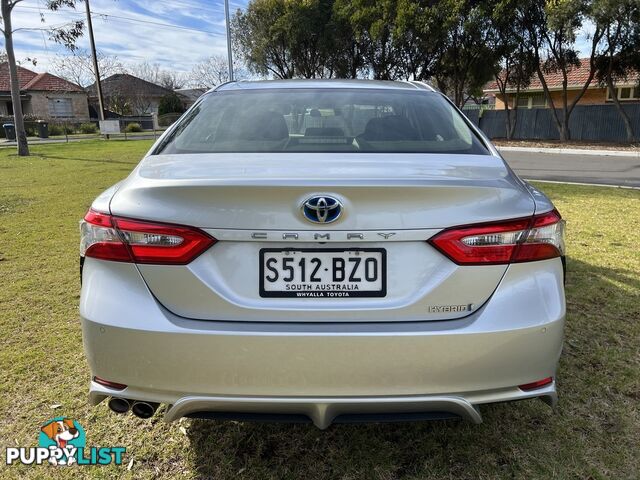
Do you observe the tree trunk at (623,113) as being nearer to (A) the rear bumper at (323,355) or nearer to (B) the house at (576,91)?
(B) the house at (576,91)

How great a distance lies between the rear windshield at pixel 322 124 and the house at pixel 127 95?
5438 centimetres

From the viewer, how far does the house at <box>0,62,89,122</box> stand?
45.0 metres

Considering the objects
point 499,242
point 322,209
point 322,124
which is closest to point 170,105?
point 322,124

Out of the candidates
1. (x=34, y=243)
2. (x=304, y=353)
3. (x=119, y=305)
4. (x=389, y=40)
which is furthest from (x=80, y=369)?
(x=389, y=40)

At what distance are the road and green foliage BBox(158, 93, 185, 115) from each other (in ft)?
132

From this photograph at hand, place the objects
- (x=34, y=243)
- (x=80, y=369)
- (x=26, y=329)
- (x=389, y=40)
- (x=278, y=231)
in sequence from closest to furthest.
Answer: (x=278, y=231), (x=80, y=369), (x=26, y=329), (x=34, y=243), (x=389, y=40)

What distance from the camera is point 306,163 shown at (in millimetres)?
1837

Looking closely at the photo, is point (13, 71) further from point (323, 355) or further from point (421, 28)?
point (323, 355)

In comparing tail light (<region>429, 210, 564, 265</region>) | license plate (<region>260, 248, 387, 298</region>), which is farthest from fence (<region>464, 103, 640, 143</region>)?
license plate (<region>260, 248, 387, 298</region>)

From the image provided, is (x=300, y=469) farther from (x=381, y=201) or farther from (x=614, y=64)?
(x=614, y=64)

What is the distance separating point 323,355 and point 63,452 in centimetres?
142

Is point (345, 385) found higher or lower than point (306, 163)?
lower

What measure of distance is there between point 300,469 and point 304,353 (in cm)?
79

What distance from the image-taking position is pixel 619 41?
19.7m
